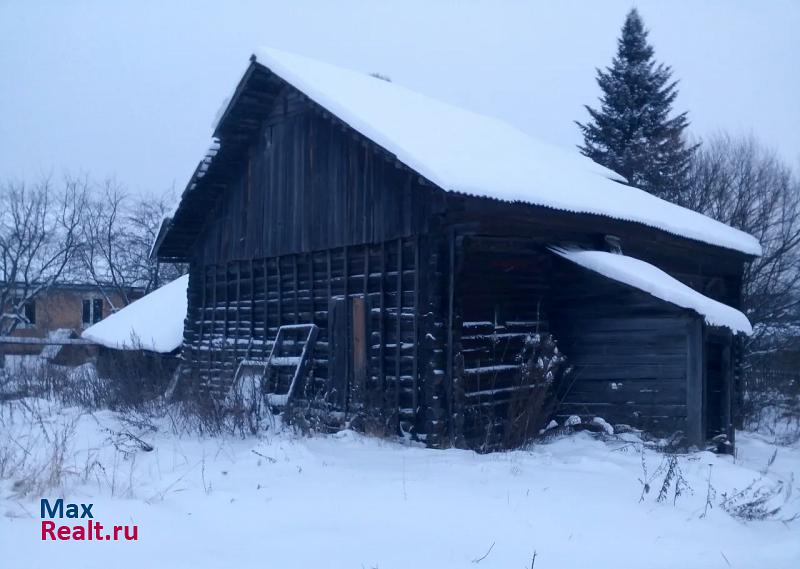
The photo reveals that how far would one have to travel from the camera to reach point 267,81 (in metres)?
12.8

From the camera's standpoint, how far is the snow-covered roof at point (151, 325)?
58.3ft

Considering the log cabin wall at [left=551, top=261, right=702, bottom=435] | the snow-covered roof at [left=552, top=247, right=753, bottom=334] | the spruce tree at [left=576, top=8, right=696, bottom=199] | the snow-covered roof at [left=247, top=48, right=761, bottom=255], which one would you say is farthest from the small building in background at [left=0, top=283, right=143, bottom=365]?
the snow-covered roof at [left=552, top=247, right=753, bottom=334]

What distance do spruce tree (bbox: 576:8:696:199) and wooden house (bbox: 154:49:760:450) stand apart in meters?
14.3

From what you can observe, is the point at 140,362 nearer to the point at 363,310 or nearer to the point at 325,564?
the point at 363,310

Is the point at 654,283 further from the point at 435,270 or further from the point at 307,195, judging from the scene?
the point at 307,195

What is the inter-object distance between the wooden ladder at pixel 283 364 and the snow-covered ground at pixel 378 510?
2.42 meters

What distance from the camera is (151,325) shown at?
19.1 metres

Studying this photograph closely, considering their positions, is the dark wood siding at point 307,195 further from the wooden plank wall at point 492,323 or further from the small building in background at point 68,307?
the small building in background at point 68,307

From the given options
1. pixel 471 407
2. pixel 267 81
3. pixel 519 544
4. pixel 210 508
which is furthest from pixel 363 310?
pixel 519 544

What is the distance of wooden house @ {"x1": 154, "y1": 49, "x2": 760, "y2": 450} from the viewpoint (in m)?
10.2

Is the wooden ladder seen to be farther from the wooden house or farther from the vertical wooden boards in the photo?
the vertical wooden boards

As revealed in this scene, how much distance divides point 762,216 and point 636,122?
6895 millimetres

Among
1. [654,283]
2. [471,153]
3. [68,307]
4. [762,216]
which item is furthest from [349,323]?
[68,307]

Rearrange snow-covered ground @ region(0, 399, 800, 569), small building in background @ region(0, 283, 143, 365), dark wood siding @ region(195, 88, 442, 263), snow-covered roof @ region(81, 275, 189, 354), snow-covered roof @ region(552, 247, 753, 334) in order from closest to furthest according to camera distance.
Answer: snow-covered ground @ region(0, 399, 800, 569)
snow-covered roof @ region(552, 247, 753, 334)
dark wood siding @ region(195, 88, 442, 263)
snow-covered roof @ region(81, 275, 189, 354)
small building in background @ region(0, 283, 143, 365)
